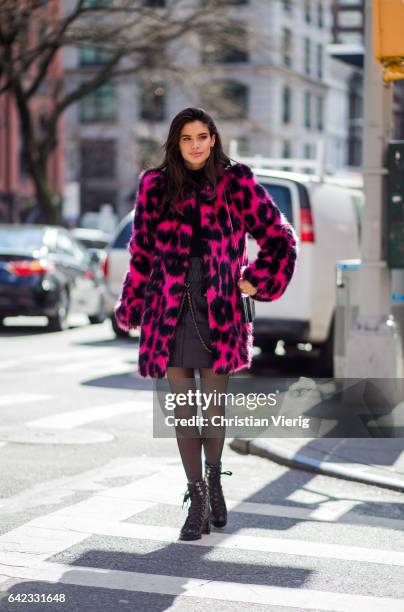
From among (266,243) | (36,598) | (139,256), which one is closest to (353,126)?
(266,243)

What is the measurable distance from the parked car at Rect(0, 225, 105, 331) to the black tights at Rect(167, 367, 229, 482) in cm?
1161

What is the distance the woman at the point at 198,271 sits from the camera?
220 inches

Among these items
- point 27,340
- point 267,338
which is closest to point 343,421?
point 267,338

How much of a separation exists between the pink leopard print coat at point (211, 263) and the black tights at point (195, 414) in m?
0.10

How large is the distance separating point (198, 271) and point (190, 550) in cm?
117

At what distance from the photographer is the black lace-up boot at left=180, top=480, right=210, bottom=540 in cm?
566

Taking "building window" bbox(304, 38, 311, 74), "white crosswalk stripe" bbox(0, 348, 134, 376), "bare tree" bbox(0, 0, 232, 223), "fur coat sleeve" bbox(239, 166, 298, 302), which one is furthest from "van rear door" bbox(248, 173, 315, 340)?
"building window" bbox(304, 38, 311, 74)

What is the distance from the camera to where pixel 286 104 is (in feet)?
248

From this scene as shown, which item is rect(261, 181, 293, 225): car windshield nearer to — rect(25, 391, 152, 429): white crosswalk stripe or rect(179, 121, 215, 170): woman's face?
rect(25, 391, 152, 429): white crosswalk stripe

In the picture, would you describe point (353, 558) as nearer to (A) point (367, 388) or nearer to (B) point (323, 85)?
(A) point (367, 388)

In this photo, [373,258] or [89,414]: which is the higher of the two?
[373,258]

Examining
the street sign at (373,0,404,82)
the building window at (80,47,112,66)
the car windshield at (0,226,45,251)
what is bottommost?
the car windshield at (0,226,45,251)

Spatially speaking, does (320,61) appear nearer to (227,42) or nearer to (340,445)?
(227,42)

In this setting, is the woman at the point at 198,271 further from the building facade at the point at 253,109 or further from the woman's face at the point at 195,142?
the building facade at the point at 253,109
